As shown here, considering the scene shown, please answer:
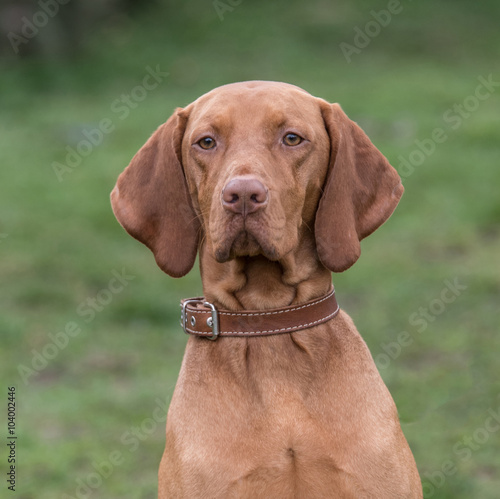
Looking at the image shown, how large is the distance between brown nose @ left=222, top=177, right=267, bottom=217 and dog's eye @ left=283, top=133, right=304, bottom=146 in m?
0.36

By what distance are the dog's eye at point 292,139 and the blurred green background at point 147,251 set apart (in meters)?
2.42

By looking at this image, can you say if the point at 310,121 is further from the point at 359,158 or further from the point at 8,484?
the point at 8,484

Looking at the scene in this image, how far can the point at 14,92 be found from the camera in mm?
15453

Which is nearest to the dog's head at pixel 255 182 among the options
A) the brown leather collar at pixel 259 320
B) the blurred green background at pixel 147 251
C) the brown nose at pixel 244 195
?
the brown nose at pixel 244 195

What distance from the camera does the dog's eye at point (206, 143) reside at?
153 inches

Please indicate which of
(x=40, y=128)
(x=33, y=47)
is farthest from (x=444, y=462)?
(x=33, y=47)

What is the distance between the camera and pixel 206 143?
153 inches

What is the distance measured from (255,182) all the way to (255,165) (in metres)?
0.12

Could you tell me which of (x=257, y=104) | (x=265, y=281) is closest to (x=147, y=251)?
(x=265, y=281)

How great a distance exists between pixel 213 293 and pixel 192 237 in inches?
10.4

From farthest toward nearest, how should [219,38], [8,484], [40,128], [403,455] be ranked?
[219,38]
[40,128]
[8,484]
[403,455]

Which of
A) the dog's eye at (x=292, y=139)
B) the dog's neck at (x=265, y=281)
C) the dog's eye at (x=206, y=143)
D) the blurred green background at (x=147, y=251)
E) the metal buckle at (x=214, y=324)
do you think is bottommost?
the blurred green background at (x=147, y=251)

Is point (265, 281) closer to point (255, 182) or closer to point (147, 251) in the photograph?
point (255, 182)

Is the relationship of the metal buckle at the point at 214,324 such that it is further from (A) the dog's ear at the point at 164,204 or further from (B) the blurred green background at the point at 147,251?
(B) the blurred green background at the point at 147,251
